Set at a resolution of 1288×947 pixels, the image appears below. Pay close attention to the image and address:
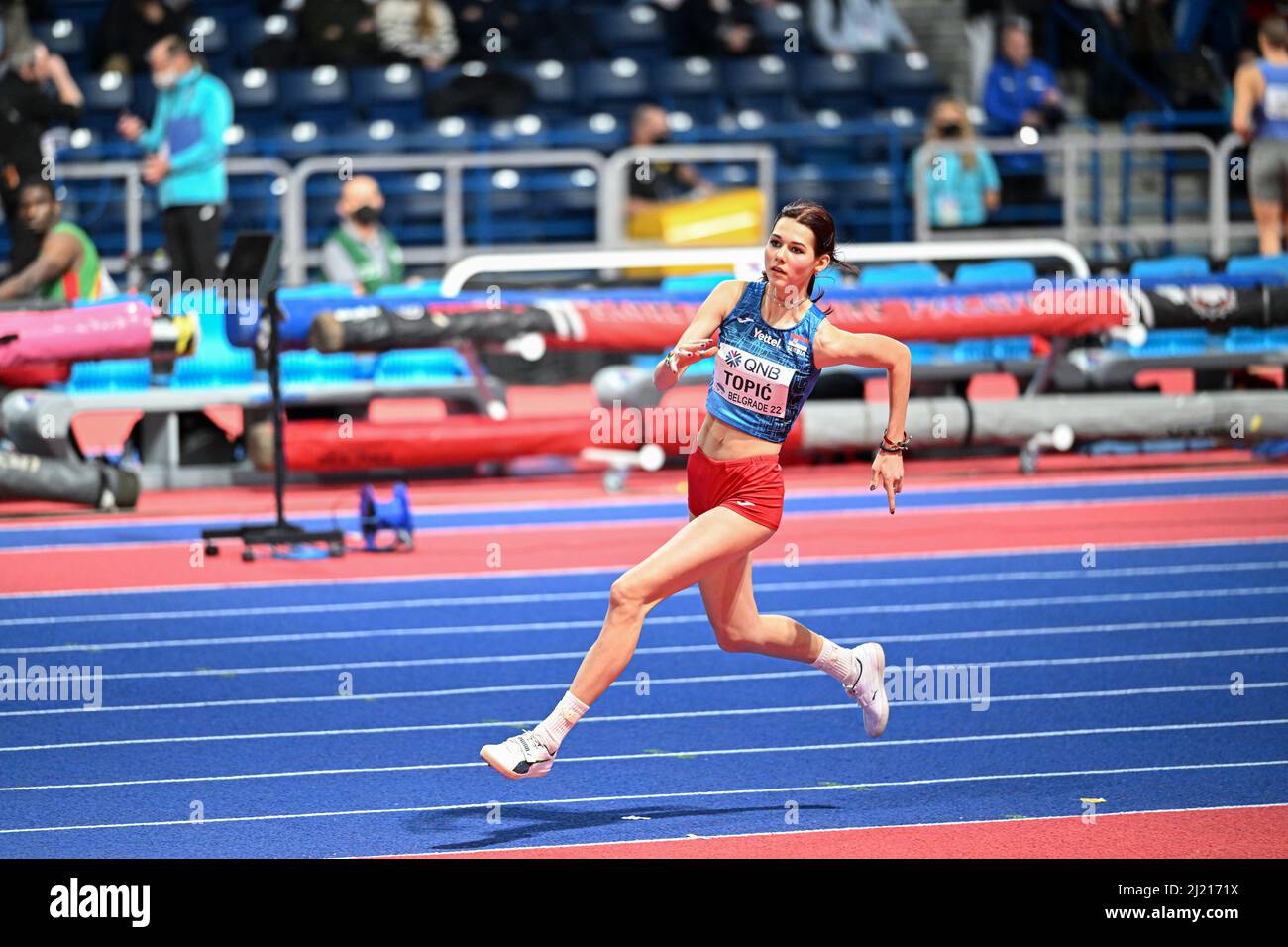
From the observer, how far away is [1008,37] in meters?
18.1

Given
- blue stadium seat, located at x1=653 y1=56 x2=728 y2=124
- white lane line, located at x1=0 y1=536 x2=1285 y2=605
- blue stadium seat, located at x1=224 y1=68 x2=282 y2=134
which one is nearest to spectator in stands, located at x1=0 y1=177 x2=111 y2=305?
white lane line, located at x1=0 y1=536 x2=1285 y2=605

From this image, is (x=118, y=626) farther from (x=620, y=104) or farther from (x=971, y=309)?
(x=620, y=104)

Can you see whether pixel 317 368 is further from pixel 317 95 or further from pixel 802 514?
pixel 317 95

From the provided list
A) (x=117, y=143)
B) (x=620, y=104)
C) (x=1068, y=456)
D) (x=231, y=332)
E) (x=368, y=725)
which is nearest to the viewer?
(x=368, y=725)

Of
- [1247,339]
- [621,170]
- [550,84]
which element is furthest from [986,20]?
[1247,339]

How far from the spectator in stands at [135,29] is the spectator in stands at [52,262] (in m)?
5.34

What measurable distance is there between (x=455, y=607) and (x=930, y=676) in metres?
2.55

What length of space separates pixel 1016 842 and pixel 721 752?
1.43 m

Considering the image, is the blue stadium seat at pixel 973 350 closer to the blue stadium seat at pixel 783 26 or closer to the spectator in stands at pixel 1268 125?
the spectator in stands at pixel 1268 125

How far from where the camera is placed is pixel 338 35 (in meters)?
19.4

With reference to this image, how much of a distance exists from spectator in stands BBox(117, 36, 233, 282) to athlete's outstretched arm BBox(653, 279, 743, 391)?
8.35m

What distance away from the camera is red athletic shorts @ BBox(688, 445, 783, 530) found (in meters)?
5.82

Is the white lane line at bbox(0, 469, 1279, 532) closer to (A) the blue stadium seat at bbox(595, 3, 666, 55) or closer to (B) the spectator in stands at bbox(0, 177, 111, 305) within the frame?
(B) the spectator in stands at bbox(0, 177, 111, 305)
